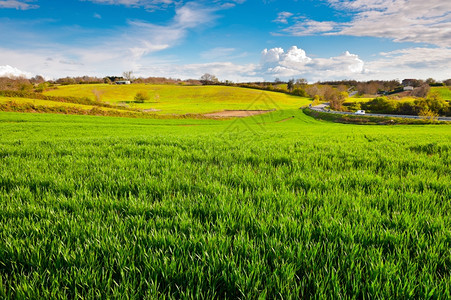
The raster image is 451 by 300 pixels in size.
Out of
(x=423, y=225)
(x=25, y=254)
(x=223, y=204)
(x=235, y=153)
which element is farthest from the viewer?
(x=235, y=153)

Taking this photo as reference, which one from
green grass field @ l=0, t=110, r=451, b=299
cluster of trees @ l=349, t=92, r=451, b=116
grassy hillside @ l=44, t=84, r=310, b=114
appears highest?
grassy hillside @ l=44, t=84, r=310, b=114

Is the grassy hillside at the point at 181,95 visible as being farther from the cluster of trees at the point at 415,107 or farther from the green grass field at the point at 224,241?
the green grass field at the point at 224,241

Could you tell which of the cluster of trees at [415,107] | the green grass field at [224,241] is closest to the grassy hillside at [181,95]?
the cluster of trees at [415,107]

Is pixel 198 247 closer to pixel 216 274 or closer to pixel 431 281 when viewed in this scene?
pixel 216 274

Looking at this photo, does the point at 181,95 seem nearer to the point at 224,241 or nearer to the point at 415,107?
the point at 415,107

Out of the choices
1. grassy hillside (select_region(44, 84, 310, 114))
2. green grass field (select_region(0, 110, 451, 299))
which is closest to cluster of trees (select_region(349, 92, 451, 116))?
grassy hillside (select_region(44, 84, 310, 114))

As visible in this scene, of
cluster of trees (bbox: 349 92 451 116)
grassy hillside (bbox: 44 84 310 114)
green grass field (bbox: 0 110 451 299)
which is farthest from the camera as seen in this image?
grassy hillside (bbox: 44 84 310 114)

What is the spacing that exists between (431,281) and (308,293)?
35.0 inches

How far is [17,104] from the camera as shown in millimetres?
42625

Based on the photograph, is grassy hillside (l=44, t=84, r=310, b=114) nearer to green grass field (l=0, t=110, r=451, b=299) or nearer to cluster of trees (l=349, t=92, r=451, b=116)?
cluster of trees (l=349, t=92, r=451, b=116)

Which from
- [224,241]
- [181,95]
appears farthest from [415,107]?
[181,95]

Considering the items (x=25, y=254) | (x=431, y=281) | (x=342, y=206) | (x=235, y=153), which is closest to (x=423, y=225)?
(x=342, y=206)

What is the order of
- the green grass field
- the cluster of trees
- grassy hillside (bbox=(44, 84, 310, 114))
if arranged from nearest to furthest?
the green grass field
the cluster of trees
grassy hillside (bbox=(44, 84, 310, 114))

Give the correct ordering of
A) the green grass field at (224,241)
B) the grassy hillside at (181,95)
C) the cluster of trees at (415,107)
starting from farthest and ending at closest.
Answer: the grassy hillside at (181,95), the cluster of trees at (415,107), the green grass field at (224,241)
